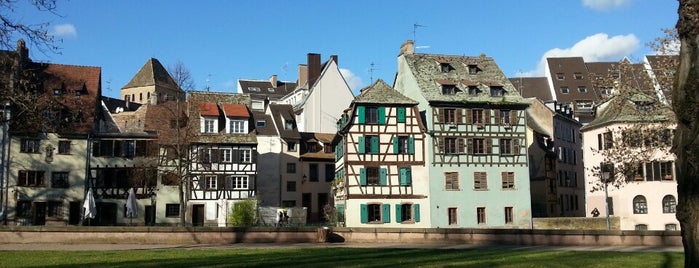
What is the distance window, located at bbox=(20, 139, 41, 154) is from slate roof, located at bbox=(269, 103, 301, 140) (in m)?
20.8

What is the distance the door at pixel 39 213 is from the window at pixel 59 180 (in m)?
1.69

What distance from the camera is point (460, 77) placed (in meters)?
57.9

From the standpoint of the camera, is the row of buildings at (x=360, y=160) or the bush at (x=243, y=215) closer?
the bush at (x=243, y=215)

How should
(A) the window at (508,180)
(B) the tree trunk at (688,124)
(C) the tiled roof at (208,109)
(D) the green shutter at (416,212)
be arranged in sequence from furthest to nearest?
(C) the tiled roof at (208,109) → (A) the window at (508,180) → (D) the green shutter at (416,212) → (B) the tree trunk at (688,124)

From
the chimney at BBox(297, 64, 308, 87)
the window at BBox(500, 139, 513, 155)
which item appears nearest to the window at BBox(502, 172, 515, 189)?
the window at BBox(500, 139, 513, 155)

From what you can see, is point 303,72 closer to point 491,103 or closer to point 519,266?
point 491,103

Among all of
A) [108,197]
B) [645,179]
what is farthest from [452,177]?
[108,197]

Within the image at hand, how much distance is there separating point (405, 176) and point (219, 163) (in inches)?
615

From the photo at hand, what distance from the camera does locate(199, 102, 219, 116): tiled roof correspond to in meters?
57.8

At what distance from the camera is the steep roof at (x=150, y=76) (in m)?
123

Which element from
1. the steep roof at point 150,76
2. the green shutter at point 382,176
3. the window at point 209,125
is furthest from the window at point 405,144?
the steep roof at point 150,76

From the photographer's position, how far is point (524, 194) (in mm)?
54531

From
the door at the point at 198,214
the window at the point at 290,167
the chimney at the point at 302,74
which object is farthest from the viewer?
the chimney at the point at 302,74

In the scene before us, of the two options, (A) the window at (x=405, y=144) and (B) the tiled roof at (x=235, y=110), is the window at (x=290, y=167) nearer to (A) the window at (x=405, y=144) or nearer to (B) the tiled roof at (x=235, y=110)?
(B) the tiled roof at (x=235, y=110)
